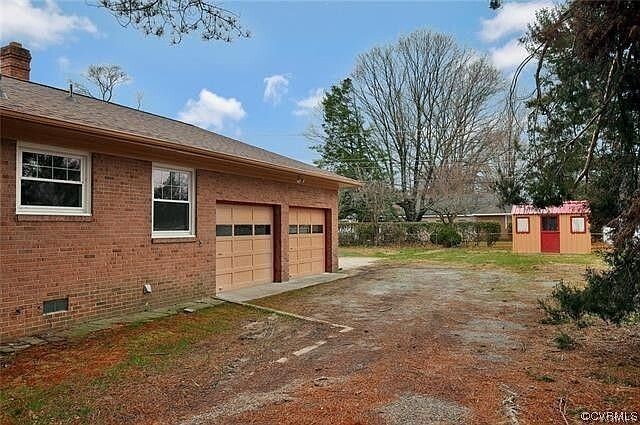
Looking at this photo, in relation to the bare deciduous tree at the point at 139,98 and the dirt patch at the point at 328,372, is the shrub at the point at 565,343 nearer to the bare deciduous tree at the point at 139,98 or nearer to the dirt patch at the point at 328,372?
the dirt patch at the point at 328,372

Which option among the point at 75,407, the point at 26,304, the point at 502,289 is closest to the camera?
the point at 75,407

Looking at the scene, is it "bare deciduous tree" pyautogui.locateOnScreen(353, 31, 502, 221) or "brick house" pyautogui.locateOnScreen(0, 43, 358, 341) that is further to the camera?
"bare deciduous tree" pyautogui.locateOnScreen(353, 31, 502, 221)

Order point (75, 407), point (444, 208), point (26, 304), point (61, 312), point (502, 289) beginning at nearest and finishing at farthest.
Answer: point (75, 407) < point (26, 304) < point (61, 312) < point (502, 289) < point (444, 208)

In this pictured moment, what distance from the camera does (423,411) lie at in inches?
156

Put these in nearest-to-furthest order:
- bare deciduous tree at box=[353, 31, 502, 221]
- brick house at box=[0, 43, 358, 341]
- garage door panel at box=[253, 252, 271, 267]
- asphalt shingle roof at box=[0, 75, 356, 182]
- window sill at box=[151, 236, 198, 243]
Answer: brick house at box=[0, 43, 358, 341], asphalt shingle roof at box=[0, 75, 356, 182], window sill at box=[151, 236, 198, 243], garage door panel at box=[253, 252, 271, 267], bare deciduous tree at box=[353, 31, 502, 221]

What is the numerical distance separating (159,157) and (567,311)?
730 cm

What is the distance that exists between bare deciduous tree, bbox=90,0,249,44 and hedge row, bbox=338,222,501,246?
78.8ft

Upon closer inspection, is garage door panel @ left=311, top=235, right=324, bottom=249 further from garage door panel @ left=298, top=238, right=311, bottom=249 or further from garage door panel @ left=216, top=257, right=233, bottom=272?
garage door panel @ left=216, top=257, right=233, bottom=272

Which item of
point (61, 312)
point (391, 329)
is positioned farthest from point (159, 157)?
point (391, 329)

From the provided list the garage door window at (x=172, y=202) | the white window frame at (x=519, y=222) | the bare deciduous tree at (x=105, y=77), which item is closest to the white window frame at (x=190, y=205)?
the garage door window at (x=172, y=202)

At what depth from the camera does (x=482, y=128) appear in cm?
3102

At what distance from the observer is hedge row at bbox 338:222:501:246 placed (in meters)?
A: 27.9

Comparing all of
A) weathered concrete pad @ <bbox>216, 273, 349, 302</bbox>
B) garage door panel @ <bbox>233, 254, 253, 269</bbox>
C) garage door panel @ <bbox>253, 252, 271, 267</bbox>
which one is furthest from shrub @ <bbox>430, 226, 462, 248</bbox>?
garage door panel @ <bbox>233, 254, 253, 269</bbox>

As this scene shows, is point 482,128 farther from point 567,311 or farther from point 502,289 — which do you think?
point 567,311
